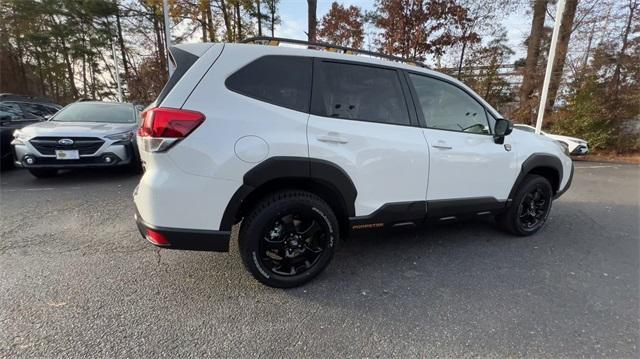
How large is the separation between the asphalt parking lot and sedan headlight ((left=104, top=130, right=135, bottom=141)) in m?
1.77

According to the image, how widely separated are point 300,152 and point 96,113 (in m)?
5.63

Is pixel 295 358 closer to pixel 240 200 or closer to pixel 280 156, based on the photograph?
pixel 240 200

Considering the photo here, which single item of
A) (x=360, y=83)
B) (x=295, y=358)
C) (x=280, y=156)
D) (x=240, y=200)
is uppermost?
(x=360, y=83)

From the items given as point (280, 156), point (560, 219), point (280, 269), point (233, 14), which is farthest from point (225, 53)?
point (233, 14)

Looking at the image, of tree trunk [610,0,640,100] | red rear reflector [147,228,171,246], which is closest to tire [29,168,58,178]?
red rear reflector [147,228,171,246]

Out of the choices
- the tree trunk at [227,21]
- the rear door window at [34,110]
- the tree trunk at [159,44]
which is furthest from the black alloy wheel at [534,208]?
the tree trunk at [159,44]

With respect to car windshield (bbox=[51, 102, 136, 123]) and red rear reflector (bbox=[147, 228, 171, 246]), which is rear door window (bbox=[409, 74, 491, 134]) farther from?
car windshield (bbox=[51, 102, 136, 123])

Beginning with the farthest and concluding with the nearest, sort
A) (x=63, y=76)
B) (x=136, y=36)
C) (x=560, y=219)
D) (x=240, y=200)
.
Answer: (x=63, y=76)
(x=136, y=36)
(x=560, y=219)
(x=240, y=200)

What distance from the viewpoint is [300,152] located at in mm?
2236

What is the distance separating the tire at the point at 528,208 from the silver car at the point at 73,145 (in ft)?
19.0

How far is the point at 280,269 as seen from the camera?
→ 2428mm

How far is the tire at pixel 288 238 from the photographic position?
226cm

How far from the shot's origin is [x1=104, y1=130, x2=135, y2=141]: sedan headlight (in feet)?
16.8

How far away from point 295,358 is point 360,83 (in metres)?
2.06
